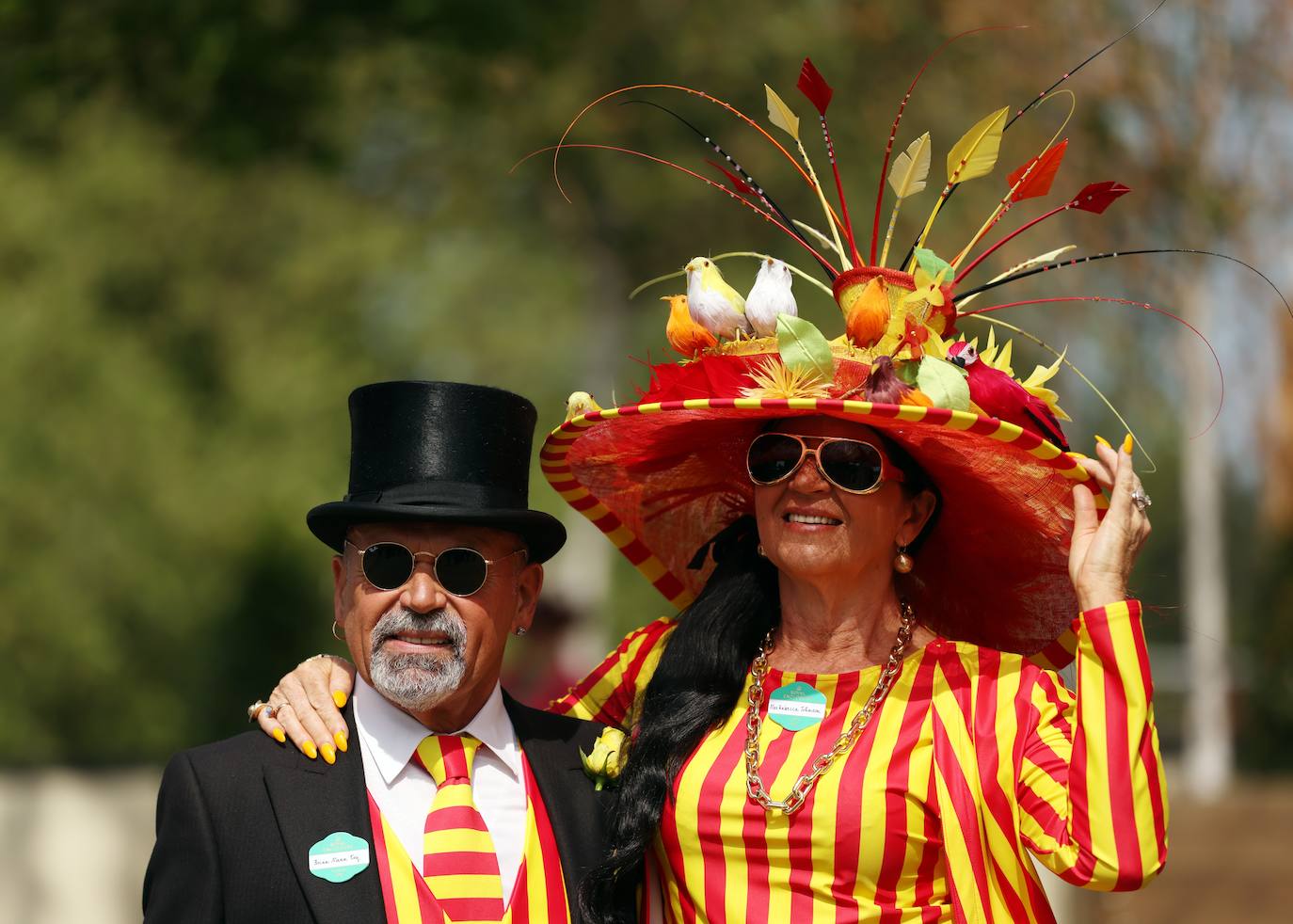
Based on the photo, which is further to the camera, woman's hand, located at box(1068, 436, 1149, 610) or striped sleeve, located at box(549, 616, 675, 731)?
striped sleeve, located at box(549, 616, 675, 731)

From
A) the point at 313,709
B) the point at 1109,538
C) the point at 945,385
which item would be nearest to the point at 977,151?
the point at 945,385

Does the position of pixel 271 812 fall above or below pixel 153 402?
below

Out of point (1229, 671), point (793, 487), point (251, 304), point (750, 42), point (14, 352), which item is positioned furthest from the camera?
point (1229, 671)

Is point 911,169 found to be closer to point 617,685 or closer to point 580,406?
point 580,406

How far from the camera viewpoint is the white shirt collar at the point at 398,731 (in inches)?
137

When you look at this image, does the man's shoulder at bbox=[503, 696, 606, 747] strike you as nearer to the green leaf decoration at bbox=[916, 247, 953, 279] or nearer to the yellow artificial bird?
the yellow artificial bird

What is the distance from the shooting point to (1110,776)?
3055mm

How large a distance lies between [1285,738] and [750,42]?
786 cm

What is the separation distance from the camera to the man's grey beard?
3414 millimetres

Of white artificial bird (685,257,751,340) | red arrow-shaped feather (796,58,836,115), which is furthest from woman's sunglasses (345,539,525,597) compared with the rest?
red arrow-shaped feather (796,58,836,115)

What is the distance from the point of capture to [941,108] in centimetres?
1403

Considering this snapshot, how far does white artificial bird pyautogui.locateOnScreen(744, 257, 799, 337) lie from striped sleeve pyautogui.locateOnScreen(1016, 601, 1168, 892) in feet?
3.18

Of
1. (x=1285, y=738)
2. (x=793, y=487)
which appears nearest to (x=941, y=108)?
(x=1285, y=738)

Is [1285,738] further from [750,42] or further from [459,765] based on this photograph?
[459,765]
